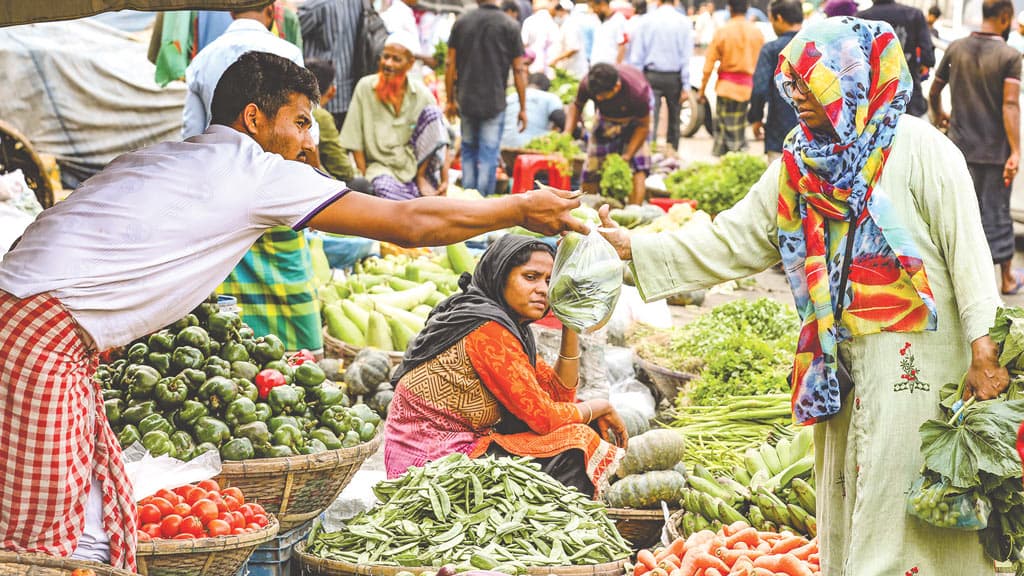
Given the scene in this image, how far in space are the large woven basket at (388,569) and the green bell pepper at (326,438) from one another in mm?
390

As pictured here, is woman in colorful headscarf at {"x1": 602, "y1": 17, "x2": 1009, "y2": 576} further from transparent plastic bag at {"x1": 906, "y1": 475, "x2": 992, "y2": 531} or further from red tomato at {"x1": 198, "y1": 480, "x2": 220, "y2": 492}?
red tomato at {"x1": 198, "y1": 480, "x2": 220, "y2": 492}

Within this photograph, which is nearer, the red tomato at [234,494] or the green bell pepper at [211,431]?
the red tomato at [234,494]

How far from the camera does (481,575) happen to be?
2773 millimetres

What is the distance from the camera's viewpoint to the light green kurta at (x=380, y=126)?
8859mm

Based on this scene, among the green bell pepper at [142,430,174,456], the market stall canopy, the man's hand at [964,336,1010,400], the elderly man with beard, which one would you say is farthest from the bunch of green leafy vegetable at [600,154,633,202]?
the market stall canopy

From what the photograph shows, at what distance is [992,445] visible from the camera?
9.34 feet

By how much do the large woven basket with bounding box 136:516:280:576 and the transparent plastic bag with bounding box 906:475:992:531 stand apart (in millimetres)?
1891

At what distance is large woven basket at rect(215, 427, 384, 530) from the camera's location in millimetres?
3861

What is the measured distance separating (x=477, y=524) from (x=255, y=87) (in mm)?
1694

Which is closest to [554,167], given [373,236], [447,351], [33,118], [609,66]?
[609,66]

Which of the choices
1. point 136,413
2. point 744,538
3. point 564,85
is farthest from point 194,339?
point 564,85

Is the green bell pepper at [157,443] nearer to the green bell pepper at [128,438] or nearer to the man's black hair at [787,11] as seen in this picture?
the green bell pepper at [128,438]

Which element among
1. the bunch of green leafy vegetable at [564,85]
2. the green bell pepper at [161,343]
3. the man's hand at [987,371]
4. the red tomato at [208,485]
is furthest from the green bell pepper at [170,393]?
the bunch of green leafy vegetable at [564,85]

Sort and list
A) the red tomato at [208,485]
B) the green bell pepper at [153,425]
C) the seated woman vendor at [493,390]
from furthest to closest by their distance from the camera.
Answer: the seated woman vendor at [493,390], the green bell pepper at [153,425], the red tomato at [208,485]
